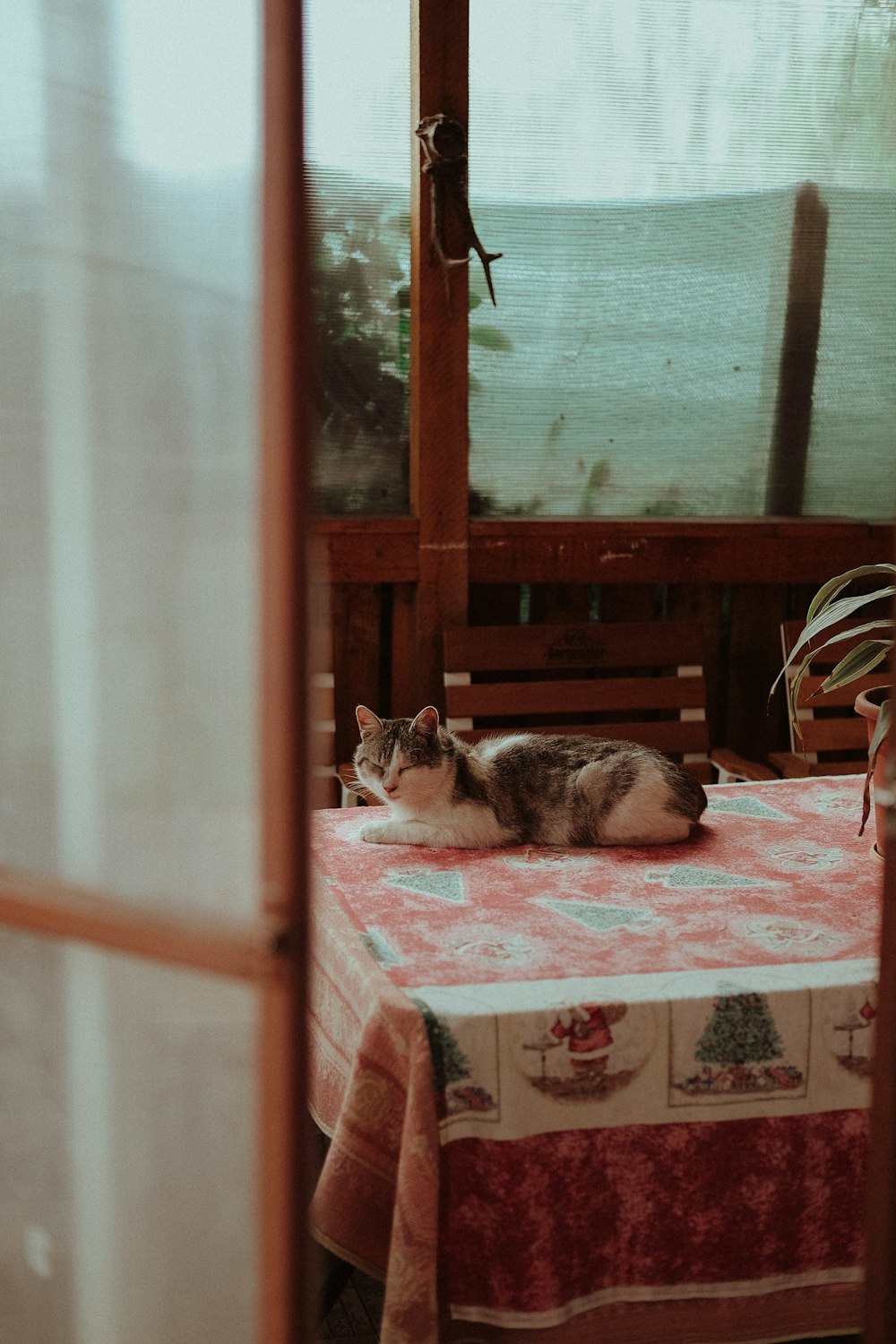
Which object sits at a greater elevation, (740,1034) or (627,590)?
(627,590)

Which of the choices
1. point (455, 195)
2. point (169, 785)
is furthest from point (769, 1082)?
point (455, 195)

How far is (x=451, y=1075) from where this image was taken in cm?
150

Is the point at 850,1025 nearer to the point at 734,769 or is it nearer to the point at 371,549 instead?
the point at 734,769

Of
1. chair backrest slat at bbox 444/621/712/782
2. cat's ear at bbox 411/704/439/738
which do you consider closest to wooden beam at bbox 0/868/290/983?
cat's ear at bbox 411/704/439/738

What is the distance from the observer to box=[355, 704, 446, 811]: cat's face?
230cm

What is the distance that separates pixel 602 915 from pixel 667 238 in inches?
91.8

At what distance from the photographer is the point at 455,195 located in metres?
3.19

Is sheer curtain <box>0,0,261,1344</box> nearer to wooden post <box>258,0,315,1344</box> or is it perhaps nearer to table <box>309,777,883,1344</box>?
wooden post <box>258,0,315,1344</box>

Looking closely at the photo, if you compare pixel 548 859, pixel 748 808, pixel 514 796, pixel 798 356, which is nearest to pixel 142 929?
pixel 548 859

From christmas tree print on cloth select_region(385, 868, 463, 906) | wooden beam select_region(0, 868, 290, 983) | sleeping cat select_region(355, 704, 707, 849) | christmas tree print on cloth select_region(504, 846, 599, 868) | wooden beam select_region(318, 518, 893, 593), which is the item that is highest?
wooden beam select_region(318, 518, 893, 593)

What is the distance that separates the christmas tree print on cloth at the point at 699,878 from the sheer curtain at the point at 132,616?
117 centimetres

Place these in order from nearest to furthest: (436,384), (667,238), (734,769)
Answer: (734,769)
(436,384)
(667,238)

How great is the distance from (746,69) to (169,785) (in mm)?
3225

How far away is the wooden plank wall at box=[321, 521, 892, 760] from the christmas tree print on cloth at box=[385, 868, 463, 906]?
4.58 feet
